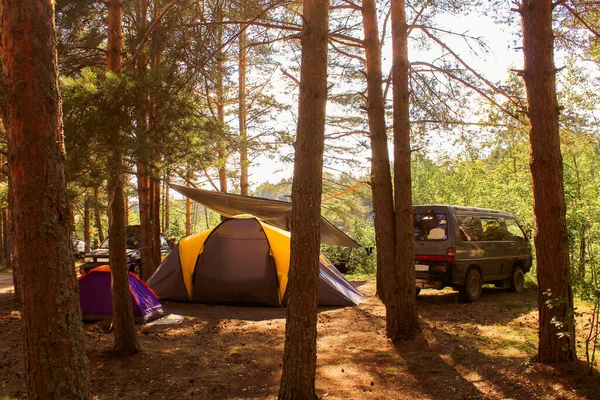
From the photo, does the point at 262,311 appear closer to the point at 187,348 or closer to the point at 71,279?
the point at 187,348

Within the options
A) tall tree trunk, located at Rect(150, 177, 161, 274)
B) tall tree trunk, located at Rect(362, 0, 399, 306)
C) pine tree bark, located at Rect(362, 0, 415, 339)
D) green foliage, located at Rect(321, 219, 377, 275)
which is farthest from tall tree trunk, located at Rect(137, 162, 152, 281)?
green foliage, located at Rect(321, 219, 377, 275)

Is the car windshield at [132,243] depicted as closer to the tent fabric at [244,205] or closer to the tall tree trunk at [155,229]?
the tall tree trunk at [155,229]

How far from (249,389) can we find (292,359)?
115cm

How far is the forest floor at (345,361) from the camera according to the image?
467 cm

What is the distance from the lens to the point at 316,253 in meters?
4.04

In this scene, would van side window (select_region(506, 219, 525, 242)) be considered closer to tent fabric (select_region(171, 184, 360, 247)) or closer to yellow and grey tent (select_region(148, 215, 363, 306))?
yellow and grey tent (select_region(148, 215, 363, 306))

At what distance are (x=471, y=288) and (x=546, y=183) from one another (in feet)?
16.2

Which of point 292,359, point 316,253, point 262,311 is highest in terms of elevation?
point 316,253

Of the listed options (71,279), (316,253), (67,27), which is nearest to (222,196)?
(67,27)

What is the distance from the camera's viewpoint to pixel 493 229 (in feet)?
33.5

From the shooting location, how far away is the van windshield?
8.97 meters

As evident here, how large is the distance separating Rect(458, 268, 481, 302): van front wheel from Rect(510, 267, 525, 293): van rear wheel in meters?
1.55

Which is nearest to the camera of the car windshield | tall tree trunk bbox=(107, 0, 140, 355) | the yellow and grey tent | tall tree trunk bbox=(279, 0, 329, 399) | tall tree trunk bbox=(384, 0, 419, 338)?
tall tree trunk bbox=(279, 0, 329, 399)

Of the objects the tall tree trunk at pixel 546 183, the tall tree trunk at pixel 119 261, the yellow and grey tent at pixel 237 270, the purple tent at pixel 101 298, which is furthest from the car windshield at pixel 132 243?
the tall tree trunk at pixel 546 183
